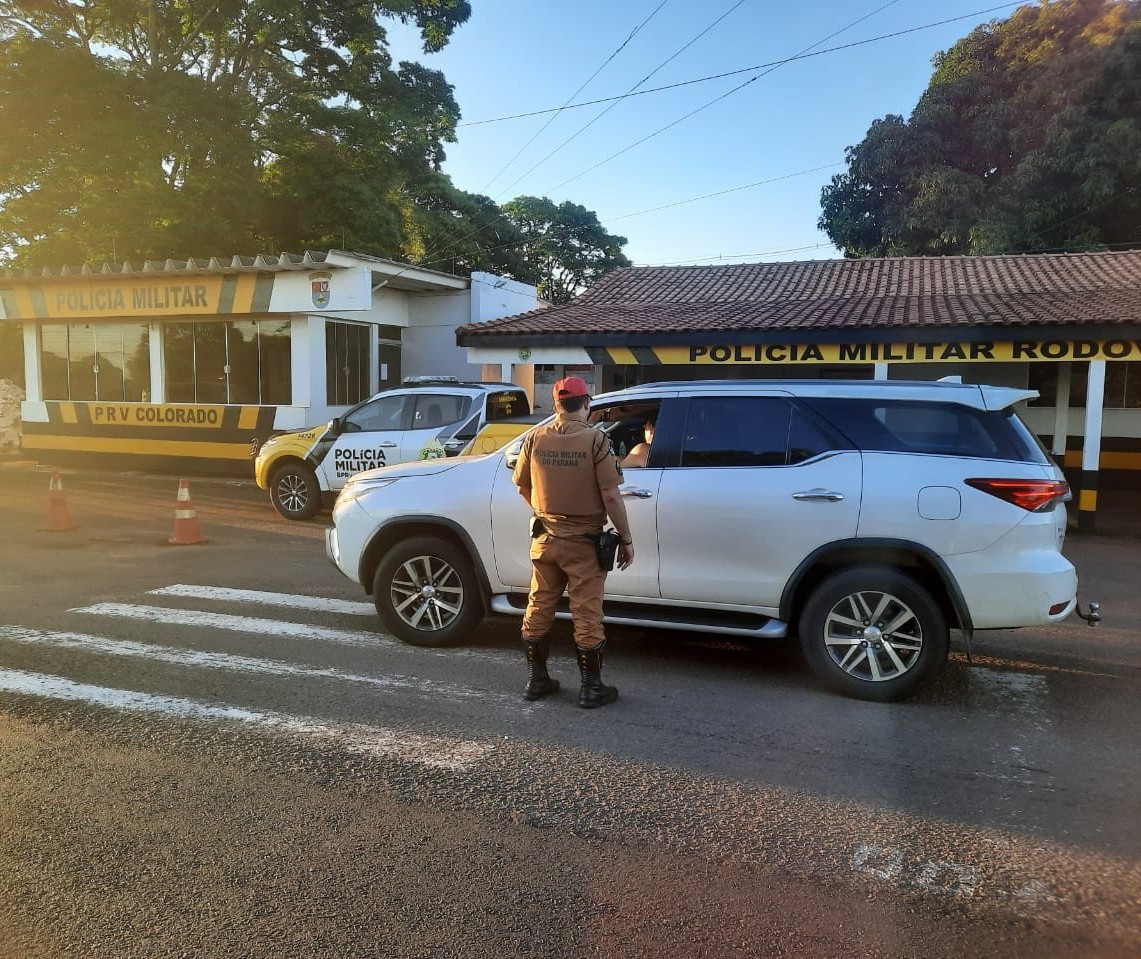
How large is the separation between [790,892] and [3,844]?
2980 millimetres

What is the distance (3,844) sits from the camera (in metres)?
3.43

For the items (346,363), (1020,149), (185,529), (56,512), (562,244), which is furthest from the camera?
(562,244)

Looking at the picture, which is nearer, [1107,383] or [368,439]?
[368,439]

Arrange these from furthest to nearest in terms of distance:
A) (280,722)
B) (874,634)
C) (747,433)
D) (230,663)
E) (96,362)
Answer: (96,362) → (230,663) → (747,433) → (874,634) → (280,722)

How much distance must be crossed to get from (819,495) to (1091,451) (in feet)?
30.5

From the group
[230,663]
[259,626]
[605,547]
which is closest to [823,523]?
[605,547]

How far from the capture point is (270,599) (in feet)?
24.9

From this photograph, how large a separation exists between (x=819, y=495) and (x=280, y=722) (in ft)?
10.6

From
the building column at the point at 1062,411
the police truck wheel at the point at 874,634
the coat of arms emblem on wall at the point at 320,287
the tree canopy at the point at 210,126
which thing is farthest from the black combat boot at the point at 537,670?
the tree canopy at the point at 210,126

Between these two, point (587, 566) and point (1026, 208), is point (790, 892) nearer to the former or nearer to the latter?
point (587, 566)

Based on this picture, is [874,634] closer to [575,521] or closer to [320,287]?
[575,521]

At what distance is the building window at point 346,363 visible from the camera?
1800 cm

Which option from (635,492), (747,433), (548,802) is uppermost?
(747,433)

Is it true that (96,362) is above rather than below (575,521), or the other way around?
above
